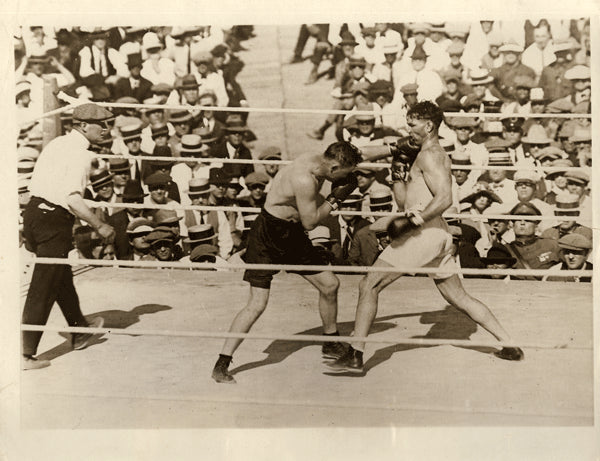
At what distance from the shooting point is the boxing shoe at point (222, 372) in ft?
13.8

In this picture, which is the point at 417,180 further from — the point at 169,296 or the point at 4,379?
the point at 4,379

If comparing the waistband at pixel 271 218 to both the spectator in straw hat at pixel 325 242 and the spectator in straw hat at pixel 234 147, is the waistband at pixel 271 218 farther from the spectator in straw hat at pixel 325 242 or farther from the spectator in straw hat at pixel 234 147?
the spectator in straw hat at pixel 234 147

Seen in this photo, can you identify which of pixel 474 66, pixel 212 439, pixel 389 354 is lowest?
pixel 212 439

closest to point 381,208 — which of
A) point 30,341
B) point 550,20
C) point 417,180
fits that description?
point 417,180

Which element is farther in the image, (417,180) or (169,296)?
(169,296)

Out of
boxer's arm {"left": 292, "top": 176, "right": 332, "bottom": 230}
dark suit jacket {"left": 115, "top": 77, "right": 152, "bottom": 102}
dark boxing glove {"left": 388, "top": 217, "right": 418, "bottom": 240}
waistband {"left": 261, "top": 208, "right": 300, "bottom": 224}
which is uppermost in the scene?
dark suit jacket {"left": 115, "top": 77, "right": 152, "bottom": 102}

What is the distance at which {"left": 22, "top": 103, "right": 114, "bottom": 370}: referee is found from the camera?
4281 millimetres

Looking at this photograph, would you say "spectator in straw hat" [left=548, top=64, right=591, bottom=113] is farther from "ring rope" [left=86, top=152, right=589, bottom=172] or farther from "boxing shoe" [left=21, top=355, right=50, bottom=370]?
"boxing shoe" [left=21, top=355, right=50, bottom=370]

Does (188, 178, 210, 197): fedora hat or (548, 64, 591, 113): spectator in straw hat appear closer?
(548, 64, 591, 113): spectator in straw hat

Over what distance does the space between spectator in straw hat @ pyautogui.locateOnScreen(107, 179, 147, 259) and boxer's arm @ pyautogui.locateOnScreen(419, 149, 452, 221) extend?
1247 mm

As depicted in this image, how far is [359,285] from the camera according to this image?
427 centimetres

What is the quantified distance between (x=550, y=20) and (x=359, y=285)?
1240 mm

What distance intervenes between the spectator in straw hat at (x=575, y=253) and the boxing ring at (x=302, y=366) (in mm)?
91

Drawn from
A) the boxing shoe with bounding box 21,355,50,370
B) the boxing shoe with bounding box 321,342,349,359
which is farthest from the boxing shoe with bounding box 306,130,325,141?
the boxing shoe with bounding box 21,355,50,370
